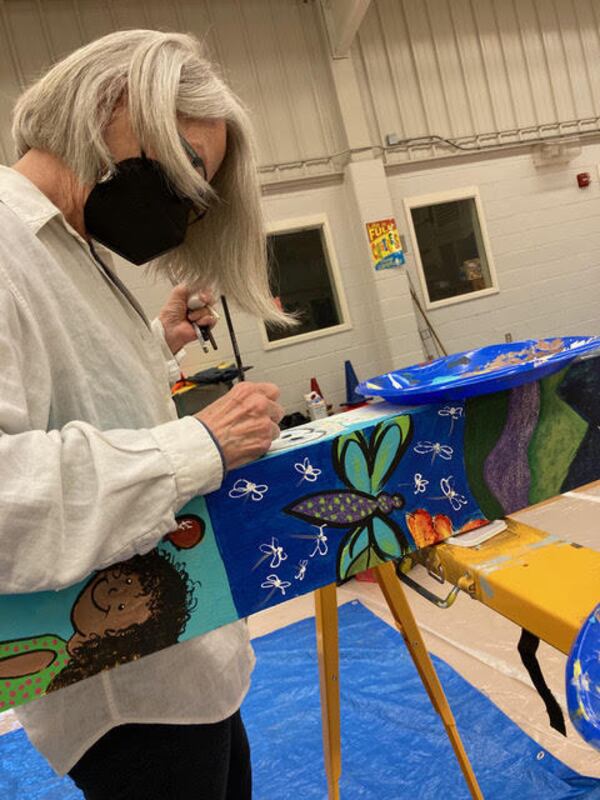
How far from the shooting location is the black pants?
78cm

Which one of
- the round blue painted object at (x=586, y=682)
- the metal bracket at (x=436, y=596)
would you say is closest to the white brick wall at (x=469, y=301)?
the metal bracket at (x=436, y=596)

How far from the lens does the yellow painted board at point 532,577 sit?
27.3 inches

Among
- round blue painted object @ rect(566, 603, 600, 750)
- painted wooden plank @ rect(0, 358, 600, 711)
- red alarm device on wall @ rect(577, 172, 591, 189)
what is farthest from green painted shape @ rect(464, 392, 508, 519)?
red alarm device on wall @ rect(577, 172, 591, 189)

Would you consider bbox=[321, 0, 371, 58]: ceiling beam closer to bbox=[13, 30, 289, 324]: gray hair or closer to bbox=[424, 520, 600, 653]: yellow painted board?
bbox=[13, 30, 289, 324]: gray hair

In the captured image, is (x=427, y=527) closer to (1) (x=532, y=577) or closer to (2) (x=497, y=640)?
(1) (x=532, y=577)

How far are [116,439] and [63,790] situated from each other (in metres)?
1.92

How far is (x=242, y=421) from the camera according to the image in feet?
2.35

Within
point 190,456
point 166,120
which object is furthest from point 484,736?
point 166,120

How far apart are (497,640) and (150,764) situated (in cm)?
168

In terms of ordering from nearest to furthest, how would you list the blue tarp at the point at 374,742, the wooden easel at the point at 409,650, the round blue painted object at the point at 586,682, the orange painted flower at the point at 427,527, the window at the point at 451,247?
the round blue painted object at the point at 586,682 < the orange painted flower at the point at 427,527 < the wooden easel at the point at 409,650 < the blue tarp at the point at 374,742 < the window at the point at 451,247

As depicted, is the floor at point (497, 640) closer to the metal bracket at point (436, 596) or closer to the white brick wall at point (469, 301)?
the metal bracket at point (436, 596)

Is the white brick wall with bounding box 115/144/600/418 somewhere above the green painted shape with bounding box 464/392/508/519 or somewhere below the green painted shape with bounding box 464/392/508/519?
above

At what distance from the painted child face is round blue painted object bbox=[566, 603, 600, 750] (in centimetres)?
51

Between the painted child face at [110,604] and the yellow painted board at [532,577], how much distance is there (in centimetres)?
47
